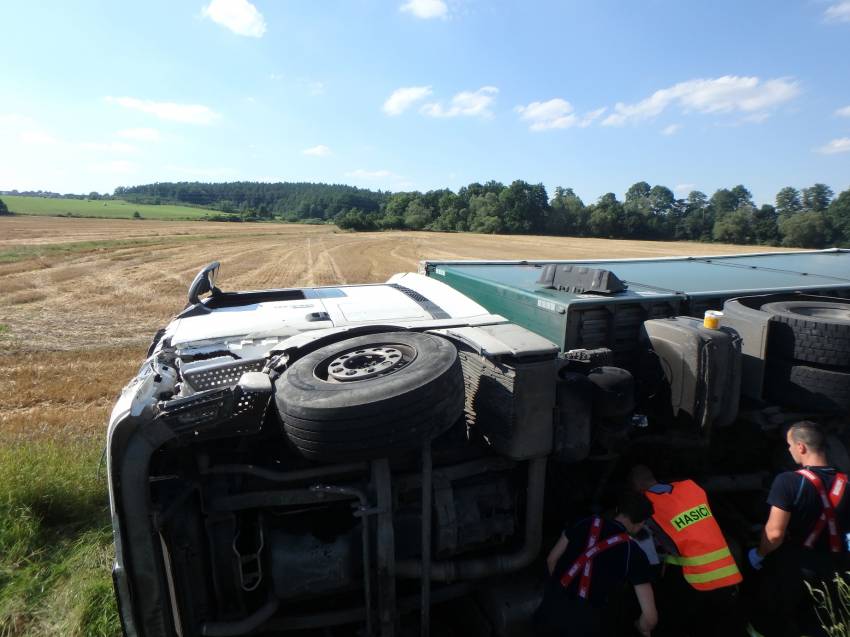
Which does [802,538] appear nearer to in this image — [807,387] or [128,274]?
[807,387]

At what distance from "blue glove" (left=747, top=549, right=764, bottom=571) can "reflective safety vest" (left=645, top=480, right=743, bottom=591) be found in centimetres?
41

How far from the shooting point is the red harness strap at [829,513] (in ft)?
8.48

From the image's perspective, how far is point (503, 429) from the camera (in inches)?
103

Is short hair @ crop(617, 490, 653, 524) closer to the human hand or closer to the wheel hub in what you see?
the human hand

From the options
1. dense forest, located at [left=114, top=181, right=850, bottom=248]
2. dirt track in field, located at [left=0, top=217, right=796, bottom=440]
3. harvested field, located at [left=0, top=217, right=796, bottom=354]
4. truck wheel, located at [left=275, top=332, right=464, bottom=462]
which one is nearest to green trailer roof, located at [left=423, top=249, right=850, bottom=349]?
truck wheel, located at [left=275, top=332, right=464, bottom=462]

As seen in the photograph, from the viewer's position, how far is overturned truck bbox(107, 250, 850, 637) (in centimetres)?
220

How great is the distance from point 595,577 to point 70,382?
7625 millimetres

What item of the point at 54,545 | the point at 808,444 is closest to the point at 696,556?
the point at 808,444

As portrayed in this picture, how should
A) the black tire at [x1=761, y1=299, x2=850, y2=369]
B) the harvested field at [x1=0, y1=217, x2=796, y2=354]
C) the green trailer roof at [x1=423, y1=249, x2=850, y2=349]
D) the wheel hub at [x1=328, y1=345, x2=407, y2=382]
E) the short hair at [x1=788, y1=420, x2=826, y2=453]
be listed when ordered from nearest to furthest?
the wheel hub at [x1=328, y1=345, x2=407, y2=382]
the short hair at [x1=788, y1=420, x2=826, y2=453]
the black tire at [x1=761, y1=299, x2=850, y2=369]
the green trailer roof at [x1=423, y1=249, x2=850, y2=349]
the harvested field at [x1=0, y1=217, x2=796, y2=354]

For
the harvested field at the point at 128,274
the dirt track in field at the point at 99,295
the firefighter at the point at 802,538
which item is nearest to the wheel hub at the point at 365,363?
the firefighter at the point at 802,538

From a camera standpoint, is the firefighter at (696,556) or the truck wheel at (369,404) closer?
the truck wheel at (369,404)

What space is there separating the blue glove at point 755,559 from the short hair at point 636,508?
832 millimetres

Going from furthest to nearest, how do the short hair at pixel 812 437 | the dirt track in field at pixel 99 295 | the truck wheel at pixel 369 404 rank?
the dirt track in field at pixel 99 295 < the short hair at pixel 812 437 < the truck wheel at pixel 369 404

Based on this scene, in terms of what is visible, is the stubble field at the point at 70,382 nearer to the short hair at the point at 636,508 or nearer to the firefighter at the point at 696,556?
the short hair at the point at 636,508
